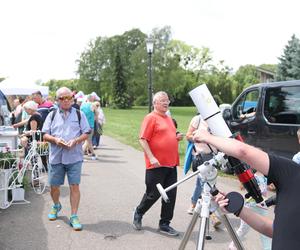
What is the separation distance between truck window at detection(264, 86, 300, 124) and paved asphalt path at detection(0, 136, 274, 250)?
1.59m

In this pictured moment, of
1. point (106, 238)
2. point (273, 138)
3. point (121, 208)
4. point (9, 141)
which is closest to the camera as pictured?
point (106, 238)

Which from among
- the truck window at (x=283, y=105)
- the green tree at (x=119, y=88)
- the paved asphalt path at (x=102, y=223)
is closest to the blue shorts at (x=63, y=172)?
the paved asphalt path at (x=102, y=223)

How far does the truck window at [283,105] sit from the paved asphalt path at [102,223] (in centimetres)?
Answer: 159

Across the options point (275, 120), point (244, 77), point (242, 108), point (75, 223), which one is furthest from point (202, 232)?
point (244, 77)

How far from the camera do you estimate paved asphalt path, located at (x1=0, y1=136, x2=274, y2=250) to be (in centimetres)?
507

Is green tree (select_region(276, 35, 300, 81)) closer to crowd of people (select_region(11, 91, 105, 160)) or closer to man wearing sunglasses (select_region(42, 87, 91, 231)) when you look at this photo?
crowd of people (select_region(11, 91, 105, 160))

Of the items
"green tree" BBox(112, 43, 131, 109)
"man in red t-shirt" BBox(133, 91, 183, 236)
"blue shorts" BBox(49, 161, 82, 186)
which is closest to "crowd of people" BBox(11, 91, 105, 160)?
"blue shorts" BBox(49, 161, 82, 186)

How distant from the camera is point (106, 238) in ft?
17.3

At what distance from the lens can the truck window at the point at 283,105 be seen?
8164mm

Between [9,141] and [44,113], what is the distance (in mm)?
1303

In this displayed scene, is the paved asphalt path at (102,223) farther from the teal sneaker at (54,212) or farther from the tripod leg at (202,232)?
the tripod leg at (202,232)

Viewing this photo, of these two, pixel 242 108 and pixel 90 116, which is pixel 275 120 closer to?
pixel 242 108

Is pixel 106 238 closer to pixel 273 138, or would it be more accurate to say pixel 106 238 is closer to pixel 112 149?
pixel 273 138

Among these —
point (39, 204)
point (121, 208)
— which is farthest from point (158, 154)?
point (39, 204)
